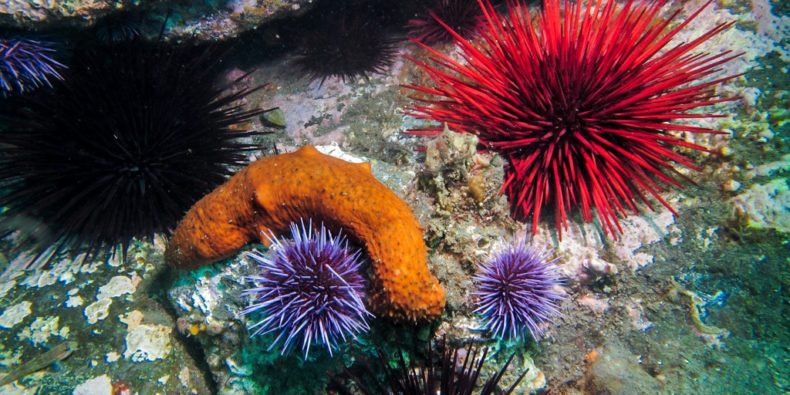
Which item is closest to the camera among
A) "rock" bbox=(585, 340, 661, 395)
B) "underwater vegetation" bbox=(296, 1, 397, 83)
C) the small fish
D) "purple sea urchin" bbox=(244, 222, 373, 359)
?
"purple sea urchin" bbox=(244, 222, 373, 359)

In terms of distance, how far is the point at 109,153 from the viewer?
4.07 m

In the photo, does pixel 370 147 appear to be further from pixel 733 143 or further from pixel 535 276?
pixel 733 143

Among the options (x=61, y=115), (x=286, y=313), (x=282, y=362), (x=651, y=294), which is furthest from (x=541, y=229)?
(x=61, y=115)

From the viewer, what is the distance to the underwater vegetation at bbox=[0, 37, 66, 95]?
4.06 m

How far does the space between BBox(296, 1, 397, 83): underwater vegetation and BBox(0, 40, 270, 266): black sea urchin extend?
4.67ft

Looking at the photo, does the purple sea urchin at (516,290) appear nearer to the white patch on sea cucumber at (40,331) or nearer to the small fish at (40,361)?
the small fish at (40,361)

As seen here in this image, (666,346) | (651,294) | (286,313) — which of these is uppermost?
(286,313)

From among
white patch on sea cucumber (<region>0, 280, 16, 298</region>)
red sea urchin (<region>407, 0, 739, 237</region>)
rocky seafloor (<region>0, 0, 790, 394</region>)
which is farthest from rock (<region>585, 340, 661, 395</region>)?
white patch on sea cucumber (<region>0, 280, 16, 298</region>)

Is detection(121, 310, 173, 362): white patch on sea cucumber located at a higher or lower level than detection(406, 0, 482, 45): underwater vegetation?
lower

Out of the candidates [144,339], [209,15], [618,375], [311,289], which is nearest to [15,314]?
[144,339]

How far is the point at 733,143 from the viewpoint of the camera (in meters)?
3.82

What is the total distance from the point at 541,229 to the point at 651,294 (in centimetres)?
121

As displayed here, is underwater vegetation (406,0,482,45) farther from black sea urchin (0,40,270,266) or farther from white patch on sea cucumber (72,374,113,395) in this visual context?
white patch on sea cucumber (72,374,113,395)

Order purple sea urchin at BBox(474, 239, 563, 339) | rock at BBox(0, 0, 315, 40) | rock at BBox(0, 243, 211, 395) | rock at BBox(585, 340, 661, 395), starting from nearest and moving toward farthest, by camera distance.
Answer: purple sea urchin at BBox(474, 239, 563, 339) < rock at BBox(585, 340, 661, 395) < rock at BBox(0, 243, 211, 395) < rock at BBox(0, 0, 315, 40)
